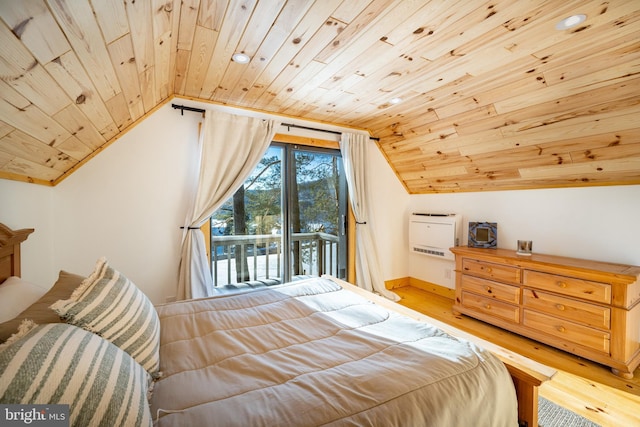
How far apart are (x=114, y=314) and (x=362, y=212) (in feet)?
10.3

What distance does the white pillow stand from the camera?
1105 mm

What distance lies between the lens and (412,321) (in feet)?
5.20

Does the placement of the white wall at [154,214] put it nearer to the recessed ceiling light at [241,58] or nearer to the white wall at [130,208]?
the white wall at [130,208]

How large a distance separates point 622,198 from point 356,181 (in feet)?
8.46

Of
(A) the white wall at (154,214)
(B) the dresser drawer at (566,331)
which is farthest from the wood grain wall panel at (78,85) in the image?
(B) the dresser drawer at (566,331)

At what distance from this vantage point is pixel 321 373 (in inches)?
43.0

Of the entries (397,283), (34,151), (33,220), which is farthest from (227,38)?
(397,283)

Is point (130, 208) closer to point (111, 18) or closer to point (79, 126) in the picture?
point (79, 126)

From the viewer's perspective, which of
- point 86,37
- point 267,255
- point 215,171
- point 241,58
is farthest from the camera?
point 267,255

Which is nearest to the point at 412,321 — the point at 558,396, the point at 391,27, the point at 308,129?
the point at 558,396

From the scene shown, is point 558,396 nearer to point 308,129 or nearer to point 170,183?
point 308,129

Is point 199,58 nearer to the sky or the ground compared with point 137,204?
nearer to the sky

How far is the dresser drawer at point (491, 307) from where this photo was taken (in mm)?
2789

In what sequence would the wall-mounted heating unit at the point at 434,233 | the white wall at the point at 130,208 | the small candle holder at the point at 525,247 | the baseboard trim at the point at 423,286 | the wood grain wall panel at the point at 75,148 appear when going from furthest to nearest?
the baseboard trim at the point at 423,286, the wall-mounted heating unit at the point at 434,233, the small candle holder at the point at 525,247, the white wall at the point at 130,208, the wood grain wall panel at the point at 75,148
